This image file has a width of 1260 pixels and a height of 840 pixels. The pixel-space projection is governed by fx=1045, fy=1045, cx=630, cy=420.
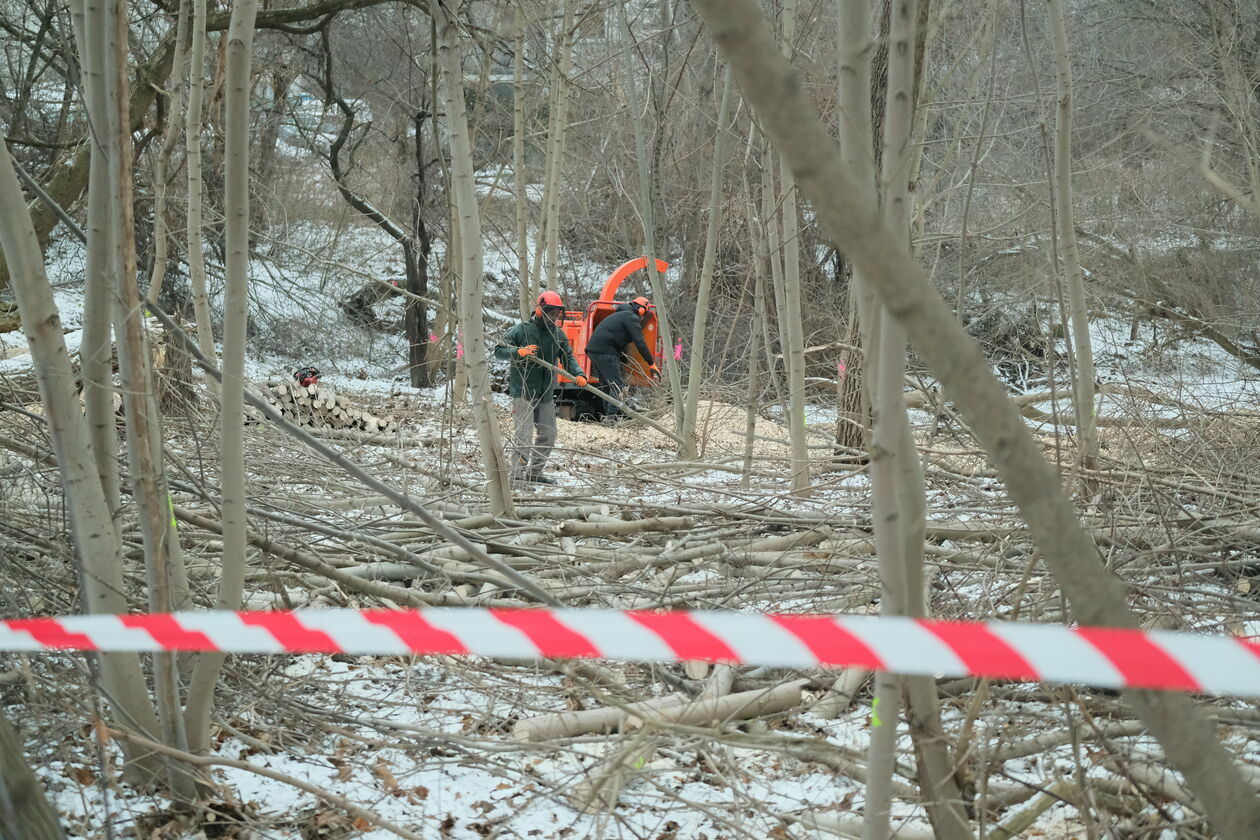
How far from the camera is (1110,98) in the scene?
56.5 ft

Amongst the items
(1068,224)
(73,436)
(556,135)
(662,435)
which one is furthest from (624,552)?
(556,135)

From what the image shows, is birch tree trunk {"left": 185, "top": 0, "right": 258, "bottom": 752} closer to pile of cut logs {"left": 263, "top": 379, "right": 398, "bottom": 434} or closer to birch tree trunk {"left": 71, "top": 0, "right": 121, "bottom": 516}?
birch tree trunk {"left": 71, "top": 0, "right": 121, "bottom": 516}

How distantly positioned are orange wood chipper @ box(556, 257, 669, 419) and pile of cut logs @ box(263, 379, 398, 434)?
219 centimetres

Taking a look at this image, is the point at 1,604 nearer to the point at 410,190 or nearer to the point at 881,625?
the point at 881,625


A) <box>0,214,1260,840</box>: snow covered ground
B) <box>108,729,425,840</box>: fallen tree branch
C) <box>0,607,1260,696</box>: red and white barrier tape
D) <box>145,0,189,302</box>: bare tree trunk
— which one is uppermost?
<box>145,0,189,302</box>: bare tree trunk

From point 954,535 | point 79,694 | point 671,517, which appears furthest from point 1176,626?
A: point 79,694

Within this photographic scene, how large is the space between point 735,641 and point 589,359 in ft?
37.4

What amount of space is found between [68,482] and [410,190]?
18.2 m

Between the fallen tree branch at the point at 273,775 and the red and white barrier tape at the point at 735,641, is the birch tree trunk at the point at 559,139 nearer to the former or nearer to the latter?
the fallen tree branch at the point at 273,775

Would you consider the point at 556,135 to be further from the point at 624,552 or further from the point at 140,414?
the point at 140,414

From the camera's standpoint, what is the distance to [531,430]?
8852 mm

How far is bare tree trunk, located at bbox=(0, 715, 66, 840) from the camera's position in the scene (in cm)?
181

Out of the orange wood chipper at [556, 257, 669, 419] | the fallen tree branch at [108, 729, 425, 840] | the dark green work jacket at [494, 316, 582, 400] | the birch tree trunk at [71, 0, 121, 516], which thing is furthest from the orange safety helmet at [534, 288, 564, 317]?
the fallen tree branch at [108, 729, 425, 840]

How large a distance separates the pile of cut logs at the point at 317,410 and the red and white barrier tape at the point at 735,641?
1003 centimetres
